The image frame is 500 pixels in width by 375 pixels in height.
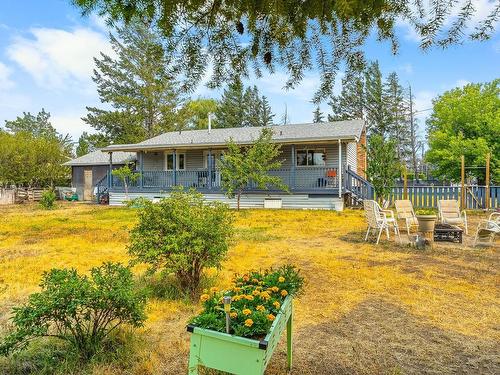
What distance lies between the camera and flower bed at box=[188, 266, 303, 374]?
6.18 feet

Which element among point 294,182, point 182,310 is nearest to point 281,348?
point 182,310

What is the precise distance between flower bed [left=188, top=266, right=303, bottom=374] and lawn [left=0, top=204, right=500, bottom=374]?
2.51ft

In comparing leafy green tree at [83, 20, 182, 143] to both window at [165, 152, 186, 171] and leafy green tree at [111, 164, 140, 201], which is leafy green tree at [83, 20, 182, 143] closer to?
window at [165, 152, 186, 171]

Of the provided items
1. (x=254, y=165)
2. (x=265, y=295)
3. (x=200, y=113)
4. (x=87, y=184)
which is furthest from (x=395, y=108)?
(x=265, y=295)

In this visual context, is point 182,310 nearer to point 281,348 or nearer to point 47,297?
point 281,348

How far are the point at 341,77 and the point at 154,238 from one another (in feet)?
9.35

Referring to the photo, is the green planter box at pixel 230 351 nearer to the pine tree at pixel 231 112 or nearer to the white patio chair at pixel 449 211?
the white patio chair at pixel 449 211

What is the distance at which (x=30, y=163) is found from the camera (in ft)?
85.8

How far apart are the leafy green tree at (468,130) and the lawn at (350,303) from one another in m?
18.8

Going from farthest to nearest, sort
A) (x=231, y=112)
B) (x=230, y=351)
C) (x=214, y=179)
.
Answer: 1. (x=231, y=112)
2. (x=214, y=179)
3. (x=230, y=351)

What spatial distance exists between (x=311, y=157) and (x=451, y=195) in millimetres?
6599

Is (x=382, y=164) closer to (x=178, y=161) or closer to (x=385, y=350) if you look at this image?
(x=385, y=350)

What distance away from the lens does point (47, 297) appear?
2.54m

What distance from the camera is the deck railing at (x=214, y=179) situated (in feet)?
54.2
